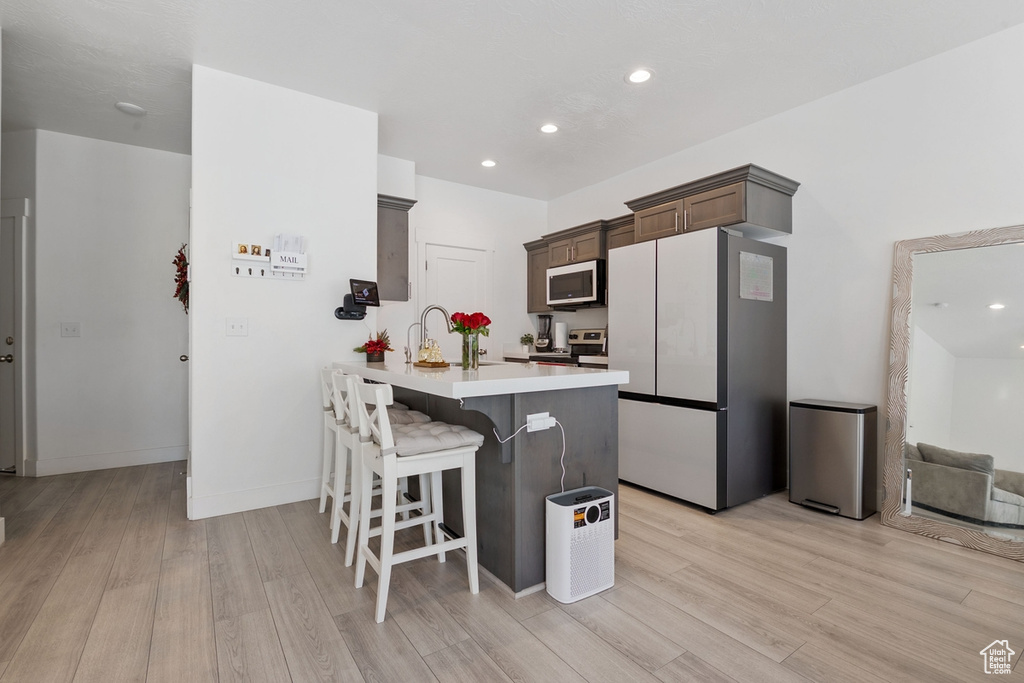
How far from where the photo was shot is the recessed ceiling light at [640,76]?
3.09m

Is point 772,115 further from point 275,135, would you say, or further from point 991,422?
point 275,135

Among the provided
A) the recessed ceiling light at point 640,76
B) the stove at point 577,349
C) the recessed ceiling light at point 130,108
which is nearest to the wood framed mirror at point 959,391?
the recessed ceiling light at point 640,76

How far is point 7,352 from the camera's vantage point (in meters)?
4.02

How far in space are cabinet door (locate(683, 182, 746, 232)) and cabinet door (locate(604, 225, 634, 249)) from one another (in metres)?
1.00

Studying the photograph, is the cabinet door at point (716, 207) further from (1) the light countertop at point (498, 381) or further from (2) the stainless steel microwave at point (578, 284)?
(1) the light countertop at point (498, 381)

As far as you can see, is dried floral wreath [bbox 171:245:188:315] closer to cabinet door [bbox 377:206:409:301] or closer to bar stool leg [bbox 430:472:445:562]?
cabinet door [bbox 377:206:409:301]

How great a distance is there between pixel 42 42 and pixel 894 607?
510 cm

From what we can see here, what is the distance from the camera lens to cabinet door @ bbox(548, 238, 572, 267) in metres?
5.22

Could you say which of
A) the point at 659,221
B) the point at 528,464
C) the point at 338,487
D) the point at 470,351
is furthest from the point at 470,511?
the point at 659,221

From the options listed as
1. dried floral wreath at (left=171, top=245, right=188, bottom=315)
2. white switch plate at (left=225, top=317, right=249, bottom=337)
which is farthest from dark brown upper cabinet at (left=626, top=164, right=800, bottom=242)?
dried floral wreath at (left=171, top=245, right=188, bottom=315)

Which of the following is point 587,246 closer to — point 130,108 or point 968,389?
point 968,389

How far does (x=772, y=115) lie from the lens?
146 inches

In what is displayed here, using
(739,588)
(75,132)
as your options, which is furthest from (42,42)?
(739,588)

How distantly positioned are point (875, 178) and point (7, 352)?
6.59 m
